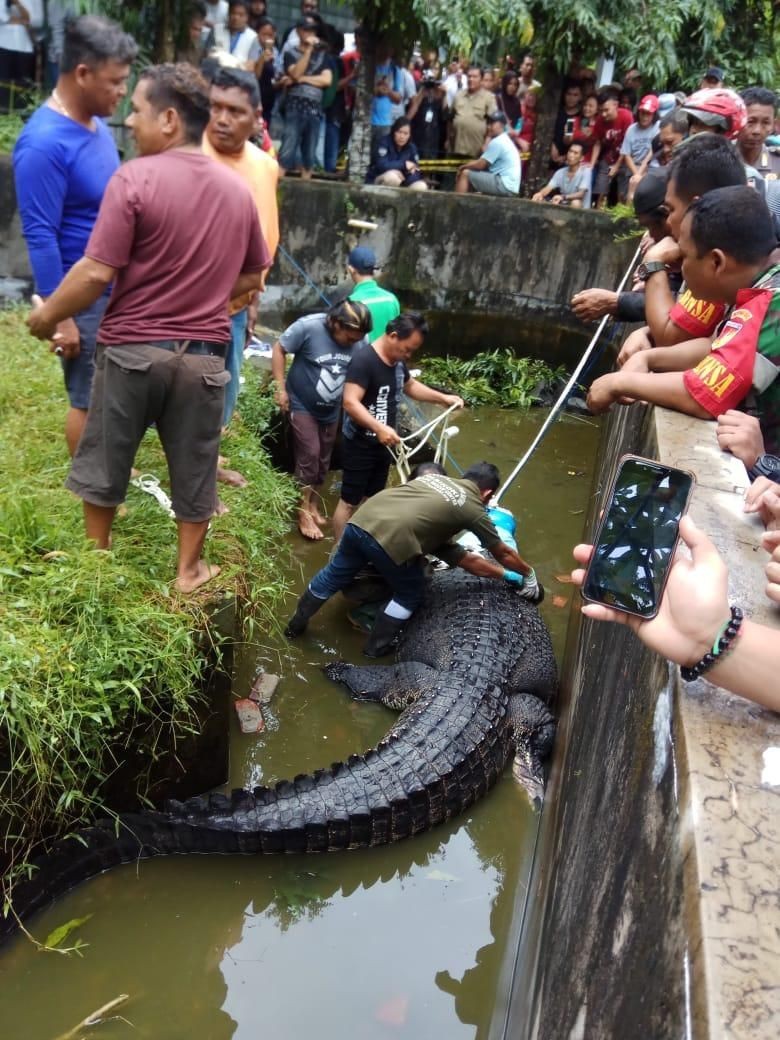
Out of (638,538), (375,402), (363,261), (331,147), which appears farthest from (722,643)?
(331,147)

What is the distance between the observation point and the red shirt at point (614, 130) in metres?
9.10

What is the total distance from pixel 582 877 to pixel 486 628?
228 centimetres

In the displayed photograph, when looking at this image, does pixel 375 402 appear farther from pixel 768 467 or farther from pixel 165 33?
pixel 165 33

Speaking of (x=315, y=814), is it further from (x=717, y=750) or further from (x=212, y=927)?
(x=717, y=750)

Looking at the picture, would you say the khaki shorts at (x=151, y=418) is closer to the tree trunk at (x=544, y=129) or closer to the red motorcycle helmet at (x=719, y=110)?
the red motorcycle helmet at (x=719, y=110)

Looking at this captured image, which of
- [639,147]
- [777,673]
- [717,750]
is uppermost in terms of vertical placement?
[639,147]

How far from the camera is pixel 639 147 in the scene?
8883mm

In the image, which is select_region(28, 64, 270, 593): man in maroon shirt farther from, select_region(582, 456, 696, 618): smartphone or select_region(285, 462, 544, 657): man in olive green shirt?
select_region(582, 456, 696, 618): smartphone

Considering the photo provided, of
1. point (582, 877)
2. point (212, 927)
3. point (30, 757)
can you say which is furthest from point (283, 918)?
point (582, 877)

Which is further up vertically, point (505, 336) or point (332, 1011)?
point (505, 336)

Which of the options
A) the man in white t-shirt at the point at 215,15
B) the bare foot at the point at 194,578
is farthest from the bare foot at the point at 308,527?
the man in white t-shirt at the point at 215,15

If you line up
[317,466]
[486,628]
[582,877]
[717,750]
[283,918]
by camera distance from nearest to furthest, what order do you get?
[717,750] < [582,877] < [283,918] < [486,628] < [317,466]

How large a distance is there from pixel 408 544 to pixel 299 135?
262 inches

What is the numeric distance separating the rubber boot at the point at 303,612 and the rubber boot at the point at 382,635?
32cm
